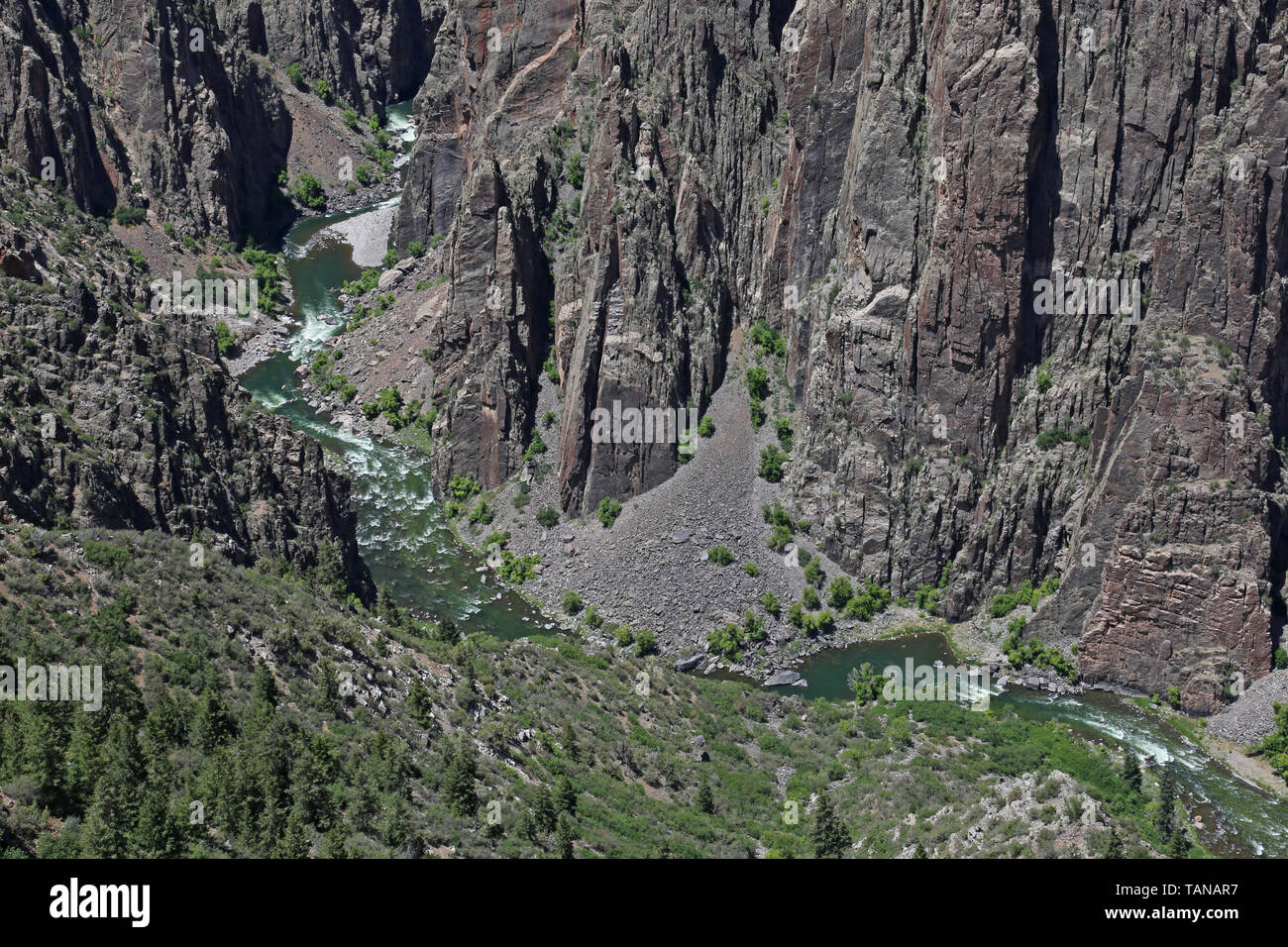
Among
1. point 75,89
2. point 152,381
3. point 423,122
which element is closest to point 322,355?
point 423,122

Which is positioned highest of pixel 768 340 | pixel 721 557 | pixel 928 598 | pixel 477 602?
pixel 768 340

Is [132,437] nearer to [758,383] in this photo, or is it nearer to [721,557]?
[721,557]

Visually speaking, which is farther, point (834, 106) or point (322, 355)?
point (322, 355)

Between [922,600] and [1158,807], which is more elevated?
[922,600]

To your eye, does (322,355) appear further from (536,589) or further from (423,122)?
(536,589)

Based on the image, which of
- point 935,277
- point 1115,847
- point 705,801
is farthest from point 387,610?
point 1115,847

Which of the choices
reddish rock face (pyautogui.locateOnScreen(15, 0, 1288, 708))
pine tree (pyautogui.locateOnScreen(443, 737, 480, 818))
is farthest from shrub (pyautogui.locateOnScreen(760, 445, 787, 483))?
pine tree (pyautogui.locateOnScreen(443, 737, 480, 818))
